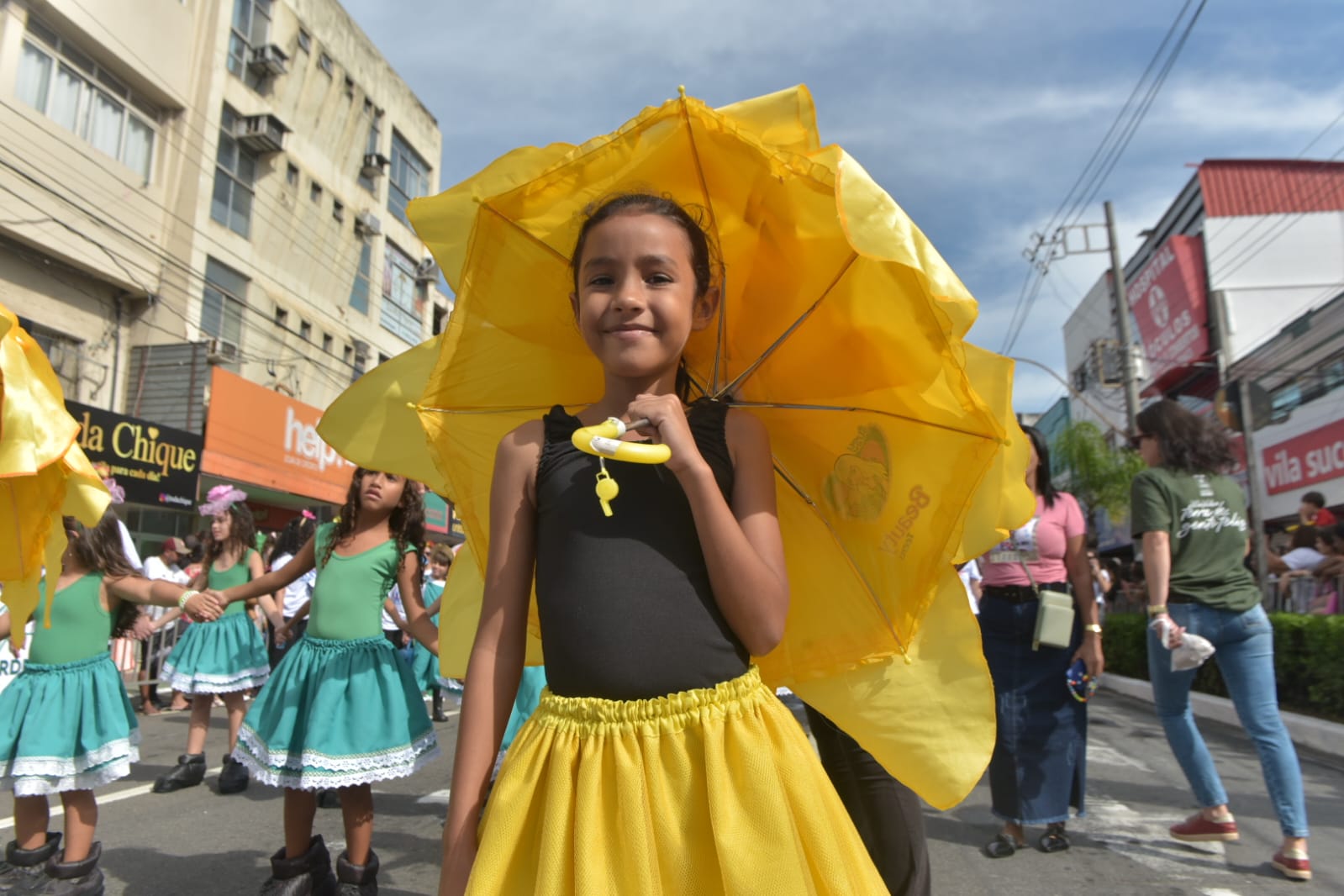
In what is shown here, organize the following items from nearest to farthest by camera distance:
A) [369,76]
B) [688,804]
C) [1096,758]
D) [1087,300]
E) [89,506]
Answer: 1. [688,804]
2. [89,506]
3. [1096,758]
4. [369,76]
5. [1087,300]

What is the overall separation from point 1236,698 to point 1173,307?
2987 cm

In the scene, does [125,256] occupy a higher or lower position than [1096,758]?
higher

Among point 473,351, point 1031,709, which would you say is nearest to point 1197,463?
point 1031,709

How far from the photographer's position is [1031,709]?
4086 mm

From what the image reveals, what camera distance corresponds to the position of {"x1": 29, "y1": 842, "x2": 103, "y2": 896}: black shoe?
3.32 meters

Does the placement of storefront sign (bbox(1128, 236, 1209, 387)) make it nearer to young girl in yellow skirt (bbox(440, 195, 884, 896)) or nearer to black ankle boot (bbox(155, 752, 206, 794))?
black ankle boot (bbox(155, 752, 206, 794))

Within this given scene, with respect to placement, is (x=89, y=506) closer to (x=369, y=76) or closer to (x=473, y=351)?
(x=473, y=351)

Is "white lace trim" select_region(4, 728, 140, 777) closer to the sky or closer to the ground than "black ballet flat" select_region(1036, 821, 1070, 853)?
closer to the sky

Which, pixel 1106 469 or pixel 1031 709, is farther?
pixel 1106 469

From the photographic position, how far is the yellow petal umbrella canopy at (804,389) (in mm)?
1697

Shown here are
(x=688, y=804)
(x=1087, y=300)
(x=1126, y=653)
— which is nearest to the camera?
(x=688, y=804)

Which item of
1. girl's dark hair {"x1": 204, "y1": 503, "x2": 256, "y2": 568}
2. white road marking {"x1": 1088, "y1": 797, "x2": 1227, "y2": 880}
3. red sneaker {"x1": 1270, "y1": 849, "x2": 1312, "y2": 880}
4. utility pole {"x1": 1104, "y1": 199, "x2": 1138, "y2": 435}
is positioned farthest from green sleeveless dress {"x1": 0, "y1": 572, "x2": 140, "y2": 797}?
utility pole {"x1": 1104, "y1": 199, "x2": 1138, "y2": 435}

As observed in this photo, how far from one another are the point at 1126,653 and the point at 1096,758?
6.05 meters

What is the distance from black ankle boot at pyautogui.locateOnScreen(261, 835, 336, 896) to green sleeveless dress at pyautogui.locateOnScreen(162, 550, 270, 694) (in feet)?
10.8
